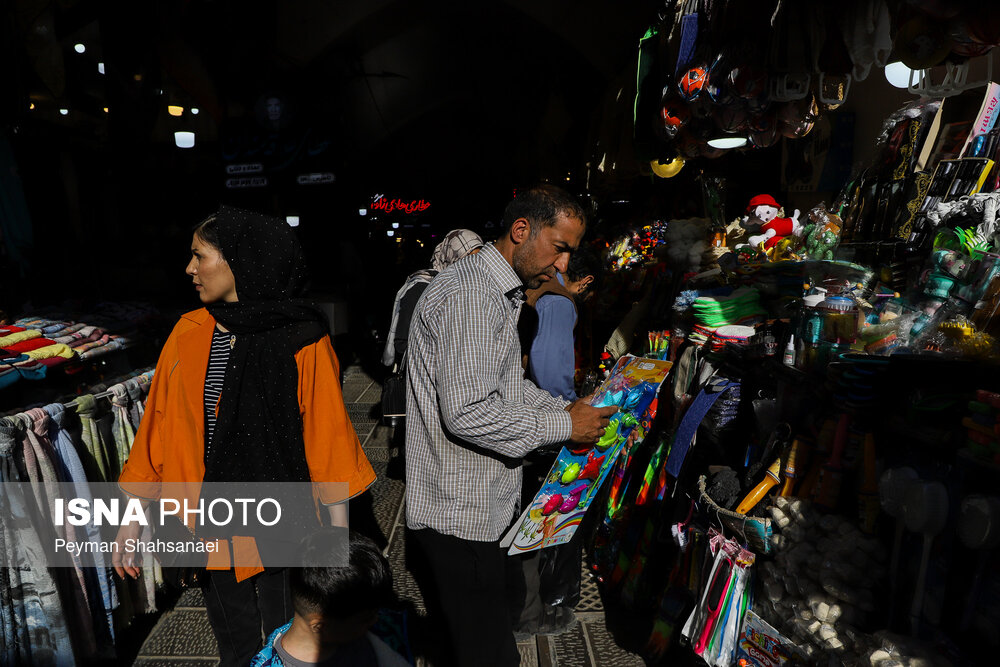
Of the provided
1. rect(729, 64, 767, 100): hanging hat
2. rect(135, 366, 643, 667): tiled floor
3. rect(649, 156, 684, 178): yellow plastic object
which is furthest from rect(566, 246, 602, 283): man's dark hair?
rect(135, 366, 643, 667): tiled floor

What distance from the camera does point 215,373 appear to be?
6.03 feet

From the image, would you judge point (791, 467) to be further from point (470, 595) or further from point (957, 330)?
point (470, 595)

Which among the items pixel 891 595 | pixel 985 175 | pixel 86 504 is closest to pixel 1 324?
pixel 86 504

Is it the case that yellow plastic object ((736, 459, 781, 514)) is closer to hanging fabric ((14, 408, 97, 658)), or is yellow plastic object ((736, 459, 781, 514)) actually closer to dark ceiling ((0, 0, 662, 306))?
hanging fabric ((14, 408, 97, 658))

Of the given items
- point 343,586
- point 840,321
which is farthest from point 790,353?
point 343,586

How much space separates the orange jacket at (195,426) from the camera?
1801 mm

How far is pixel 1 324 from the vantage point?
3.15 metres

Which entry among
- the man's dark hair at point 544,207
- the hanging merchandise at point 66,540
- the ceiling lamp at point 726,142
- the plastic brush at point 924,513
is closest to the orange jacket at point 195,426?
the hanging merchandise at point 66,540

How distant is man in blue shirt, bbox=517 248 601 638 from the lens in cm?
272

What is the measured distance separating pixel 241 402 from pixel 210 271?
1.41 feet

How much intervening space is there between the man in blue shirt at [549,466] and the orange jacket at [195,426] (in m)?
0.98

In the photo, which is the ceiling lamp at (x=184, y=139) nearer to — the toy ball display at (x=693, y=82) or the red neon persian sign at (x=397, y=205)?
Answer: the toy ball display at (x=693, y=82)

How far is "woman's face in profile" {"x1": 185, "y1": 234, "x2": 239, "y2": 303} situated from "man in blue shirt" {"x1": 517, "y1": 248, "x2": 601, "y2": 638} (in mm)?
1473

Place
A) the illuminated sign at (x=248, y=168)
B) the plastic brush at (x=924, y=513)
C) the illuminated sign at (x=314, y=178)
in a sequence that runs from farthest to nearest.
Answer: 1. the illuminated sign at (x=314, y=178)
2. the illuminated sign at (x=248, y=168)
3. the plastic brush at (x=924, y=513)
